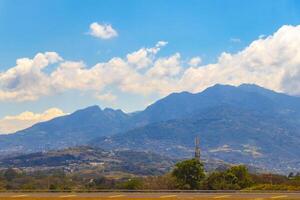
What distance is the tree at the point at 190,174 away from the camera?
11162 centimetres

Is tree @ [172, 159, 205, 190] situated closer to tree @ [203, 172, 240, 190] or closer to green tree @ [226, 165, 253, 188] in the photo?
tree @ [203, 172, 240, 190]

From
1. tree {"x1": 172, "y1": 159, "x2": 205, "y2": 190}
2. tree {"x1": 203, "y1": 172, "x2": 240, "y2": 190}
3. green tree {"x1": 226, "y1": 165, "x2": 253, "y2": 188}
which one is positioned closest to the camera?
tree {"x1": 203, "y1": 172, "x2": 240, "y2": 190}

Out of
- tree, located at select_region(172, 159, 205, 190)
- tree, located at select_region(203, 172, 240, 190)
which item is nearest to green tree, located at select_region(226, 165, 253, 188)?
tree, located at select_region(203, 172, 240, 190)

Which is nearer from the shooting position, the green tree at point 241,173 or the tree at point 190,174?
the tree at point 190,174

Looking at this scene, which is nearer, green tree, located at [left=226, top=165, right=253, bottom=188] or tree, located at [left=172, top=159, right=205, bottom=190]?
tree, located at [left=172, top=159, right=205, bottom=190]

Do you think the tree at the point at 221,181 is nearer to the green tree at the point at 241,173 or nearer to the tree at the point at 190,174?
the green tree at the point at 241,173

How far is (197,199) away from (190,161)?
4784cm

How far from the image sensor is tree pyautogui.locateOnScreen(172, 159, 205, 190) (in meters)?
112

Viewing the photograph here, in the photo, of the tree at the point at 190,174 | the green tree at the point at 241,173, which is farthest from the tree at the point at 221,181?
the tree at the point at 190,174

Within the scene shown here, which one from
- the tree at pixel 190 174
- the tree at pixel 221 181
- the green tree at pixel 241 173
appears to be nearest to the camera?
the tree at pixel 221 181

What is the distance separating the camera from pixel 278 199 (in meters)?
61.5

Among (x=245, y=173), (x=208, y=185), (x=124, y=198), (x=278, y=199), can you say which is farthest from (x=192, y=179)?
(x=278, y=199)

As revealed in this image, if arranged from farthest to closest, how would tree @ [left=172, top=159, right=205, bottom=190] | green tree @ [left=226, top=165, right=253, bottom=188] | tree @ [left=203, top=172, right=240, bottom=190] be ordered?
green tree @ [left=226, top=165, right=253, bottom=188], tree @ [left=172, top=159, right=205, bottom=190], tree @ [left=203, top=172, right=240, bottom=190]

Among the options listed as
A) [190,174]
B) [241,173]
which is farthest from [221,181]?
[241,173]
